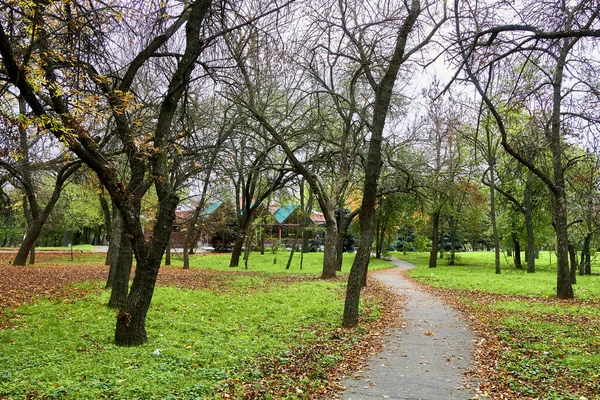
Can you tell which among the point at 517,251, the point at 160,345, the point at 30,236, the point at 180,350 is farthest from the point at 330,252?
the point at 517,251

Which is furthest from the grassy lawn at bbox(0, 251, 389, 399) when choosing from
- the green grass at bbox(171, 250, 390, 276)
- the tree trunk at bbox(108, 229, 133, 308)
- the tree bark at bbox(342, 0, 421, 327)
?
the green grass at bbox(171, 250, 390, 276)

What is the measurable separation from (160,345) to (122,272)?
8.98ft

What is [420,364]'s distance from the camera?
21.3 feet

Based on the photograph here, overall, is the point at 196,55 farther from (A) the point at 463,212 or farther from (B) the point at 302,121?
(A) the point at 463,212

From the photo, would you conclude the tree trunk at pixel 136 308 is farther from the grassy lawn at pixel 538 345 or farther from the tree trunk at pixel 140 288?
the grassy lawn at pixel 538 345

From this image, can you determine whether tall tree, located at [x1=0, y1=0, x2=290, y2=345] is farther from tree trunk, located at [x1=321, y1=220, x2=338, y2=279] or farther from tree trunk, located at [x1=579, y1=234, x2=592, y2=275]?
tree trunk, located at [x1=579, y1=234, x2=592, y2=275]

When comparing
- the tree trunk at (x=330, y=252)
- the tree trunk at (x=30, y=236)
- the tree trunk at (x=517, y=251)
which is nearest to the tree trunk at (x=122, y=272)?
the tree trunk at (x=330, y=252)

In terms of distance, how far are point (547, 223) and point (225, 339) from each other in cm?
2878

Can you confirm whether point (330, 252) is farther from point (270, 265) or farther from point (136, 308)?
point (136, 308)

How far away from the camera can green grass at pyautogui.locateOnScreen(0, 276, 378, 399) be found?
4793 millimetres

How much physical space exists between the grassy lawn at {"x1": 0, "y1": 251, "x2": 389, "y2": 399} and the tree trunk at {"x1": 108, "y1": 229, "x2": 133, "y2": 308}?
362mm

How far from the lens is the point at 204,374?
5426 millimetres

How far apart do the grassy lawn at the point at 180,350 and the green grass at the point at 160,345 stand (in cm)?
1

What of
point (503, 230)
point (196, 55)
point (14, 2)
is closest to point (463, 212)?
point (503, 230)
